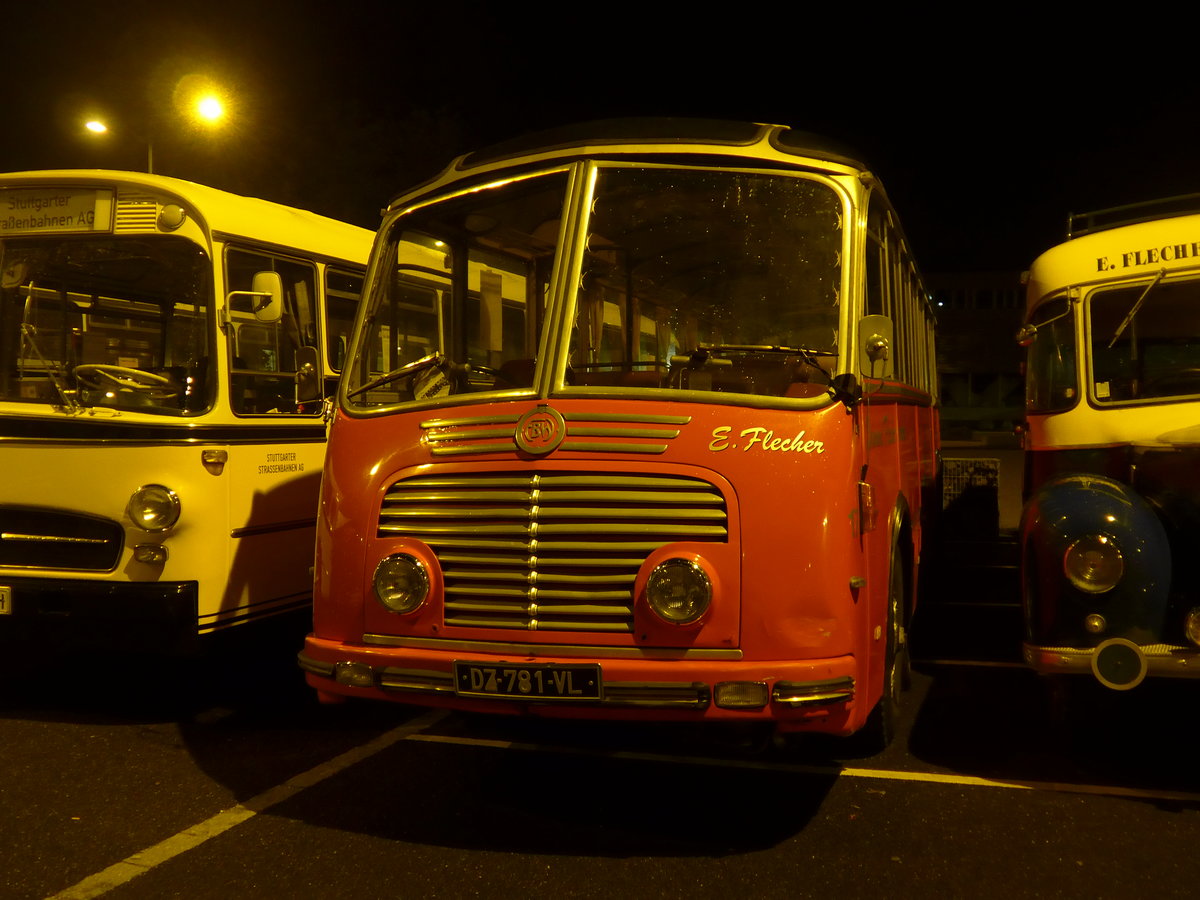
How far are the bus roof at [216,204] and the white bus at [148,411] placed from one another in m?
0.01

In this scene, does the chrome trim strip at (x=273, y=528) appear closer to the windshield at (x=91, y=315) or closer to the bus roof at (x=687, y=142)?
the windshield at (x=91, y=315)

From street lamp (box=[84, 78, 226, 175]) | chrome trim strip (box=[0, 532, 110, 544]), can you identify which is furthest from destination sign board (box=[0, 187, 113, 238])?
street lamp (box=[84, 78, 226, 175])

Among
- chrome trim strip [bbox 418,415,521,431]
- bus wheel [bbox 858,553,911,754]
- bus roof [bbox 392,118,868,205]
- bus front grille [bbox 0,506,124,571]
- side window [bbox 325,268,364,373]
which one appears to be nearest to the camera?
chrome trim strip [bbox 418,415,521,431]

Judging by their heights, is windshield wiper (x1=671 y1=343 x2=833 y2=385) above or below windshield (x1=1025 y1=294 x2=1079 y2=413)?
below

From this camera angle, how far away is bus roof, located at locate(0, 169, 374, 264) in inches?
235

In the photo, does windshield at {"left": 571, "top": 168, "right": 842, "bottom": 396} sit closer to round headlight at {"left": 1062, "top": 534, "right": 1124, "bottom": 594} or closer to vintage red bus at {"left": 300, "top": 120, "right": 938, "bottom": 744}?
vintage red bus at {"left": 300, "top": 120, "right": 938, "bottom": 744}

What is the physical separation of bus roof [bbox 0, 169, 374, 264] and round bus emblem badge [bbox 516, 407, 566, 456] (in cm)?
274

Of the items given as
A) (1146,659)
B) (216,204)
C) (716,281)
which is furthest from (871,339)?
(216,204)

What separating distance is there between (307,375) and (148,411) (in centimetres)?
88

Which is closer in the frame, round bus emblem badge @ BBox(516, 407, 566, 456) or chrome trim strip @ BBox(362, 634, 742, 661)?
chrome trim strip @ BBox(362, 634, 742, 661)

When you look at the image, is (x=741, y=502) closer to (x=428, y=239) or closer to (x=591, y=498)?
(x=591, y=498)

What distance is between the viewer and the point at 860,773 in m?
5.09

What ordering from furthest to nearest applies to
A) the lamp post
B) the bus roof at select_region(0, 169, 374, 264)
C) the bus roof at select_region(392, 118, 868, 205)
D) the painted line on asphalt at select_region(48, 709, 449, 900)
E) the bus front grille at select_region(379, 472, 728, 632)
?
1. the lamp post
2. the bus roof at select_region(0, 169, 374, 264)
3. the bus roof at select_region(392, 118, 868, 205)
4. the bus front grille at select_region(379, 472, 728, 632)
5. the painted line on asphalt at select_region(48, 709, 449, 900)

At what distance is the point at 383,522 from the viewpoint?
4426 mm
